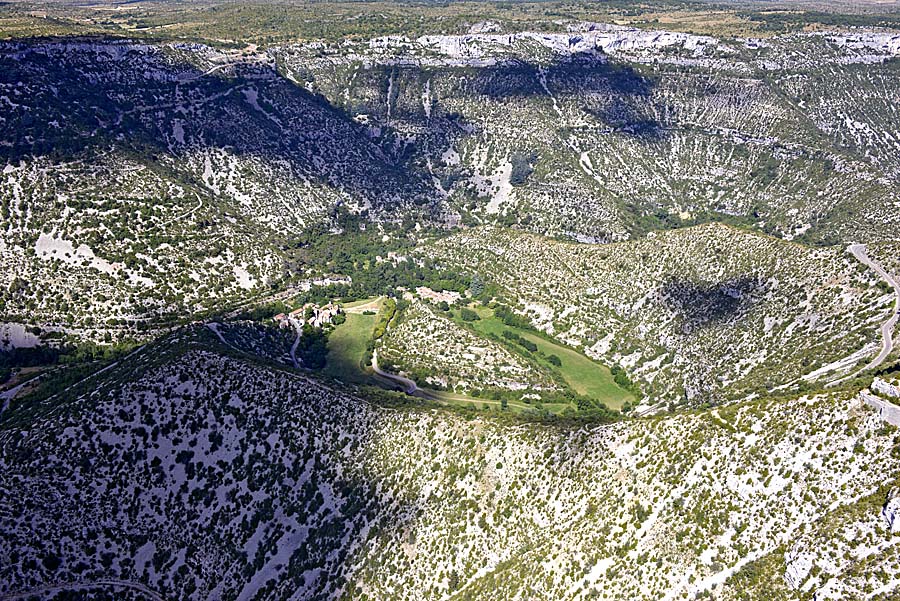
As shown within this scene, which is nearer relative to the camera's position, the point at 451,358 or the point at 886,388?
the point at 886,388

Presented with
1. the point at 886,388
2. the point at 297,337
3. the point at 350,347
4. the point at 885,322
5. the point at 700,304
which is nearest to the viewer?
the point at 886,388

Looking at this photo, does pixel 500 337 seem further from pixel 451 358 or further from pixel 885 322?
pixel 885 322

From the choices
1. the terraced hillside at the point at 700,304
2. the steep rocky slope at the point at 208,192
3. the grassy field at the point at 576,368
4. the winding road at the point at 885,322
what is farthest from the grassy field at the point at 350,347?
the winding road at the point at 885,322

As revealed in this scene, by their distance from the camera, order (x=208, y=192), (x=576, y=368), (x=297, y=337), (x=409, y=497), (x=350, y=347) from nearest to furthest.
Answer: (x=409, y=497), (x=576, y=368), (x=297, y=337), (x=350, y=347), (x=208, y=192)

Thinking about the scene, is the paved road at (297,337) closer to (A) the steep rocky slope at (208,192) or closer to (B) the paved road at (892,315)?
(A) the steep rocky slope at (208,192)

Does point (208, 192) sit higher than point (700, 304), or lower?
higher

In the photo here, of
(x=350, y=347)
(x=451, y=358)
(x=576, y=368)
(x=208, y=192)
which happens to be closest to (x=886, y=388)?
(x=576, y=368)

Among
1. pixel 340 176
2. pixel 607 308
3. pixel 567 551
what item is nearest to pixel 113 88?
pixel 340 176
